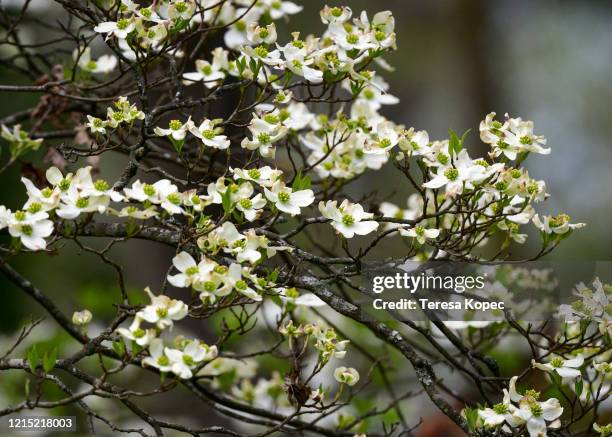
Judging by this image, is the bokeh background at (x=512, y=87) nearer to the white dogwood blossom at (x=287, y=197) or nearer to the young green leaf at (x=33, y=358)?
the young green leaf at (x=33, y=358)

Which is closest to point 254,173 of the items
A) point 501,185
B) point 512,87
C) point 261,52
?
point 261,52

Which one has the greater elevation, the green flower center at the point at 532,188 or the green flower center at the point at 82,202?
the green flower center at the point at 82,202

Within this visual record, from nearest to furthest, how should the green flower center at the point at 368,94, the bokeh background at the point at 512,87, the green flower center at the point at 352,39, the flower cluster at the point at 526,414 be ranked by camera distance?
the flower cluster at the point at 526,414, the green flower center at the point at 352,39, the green flower center at the point at 368,94, the bokeh background at the point at 512,87

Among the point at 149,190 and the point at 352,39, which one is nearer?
the point at 149,190

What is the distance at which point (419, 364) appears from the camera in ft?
5.70

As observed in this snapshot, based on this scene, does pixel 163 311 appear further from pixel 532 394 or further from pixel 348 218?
pixel 532 394

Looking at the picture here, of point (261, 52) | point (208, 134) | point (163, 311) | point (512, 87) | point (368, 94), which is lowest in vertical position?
point (163, 311)

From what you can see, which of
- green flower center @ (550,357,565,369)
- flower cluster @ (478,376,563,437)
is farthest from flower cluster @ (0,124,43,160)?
green flower center @ (550,357,565,369)

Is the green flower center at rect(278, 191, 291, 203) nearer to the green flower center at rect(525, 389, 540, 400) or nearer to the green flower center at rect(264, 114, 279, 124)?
the green flower center at rect(264, 114, 279, 124)

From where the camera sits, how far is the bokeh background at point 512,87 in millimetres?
8039

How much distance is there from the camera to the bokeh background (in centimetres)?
804

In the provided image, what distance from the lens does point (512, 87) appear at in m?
10.1

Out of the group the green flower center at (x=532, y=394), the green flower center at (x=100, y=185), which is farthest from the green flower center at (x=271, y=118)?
the green flower center at (x=532, y=394)

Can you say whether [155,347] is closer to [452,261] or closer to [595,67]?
[452,261]
